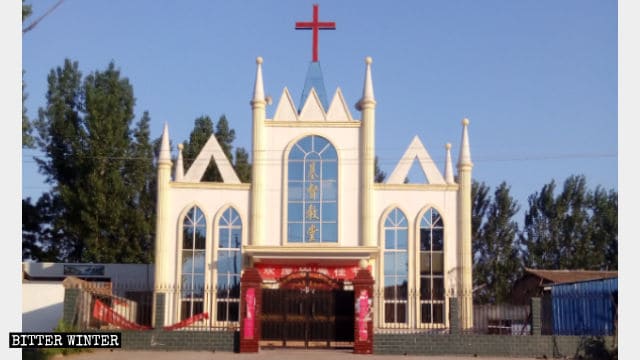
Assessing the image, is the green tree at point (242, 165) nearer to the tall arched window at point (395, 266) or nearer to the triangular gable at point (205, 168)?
the triangular gable at point (205, 168)

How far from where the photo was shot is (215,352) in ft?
70.4

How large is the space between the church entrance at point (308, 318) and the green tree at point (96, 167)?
2167cm

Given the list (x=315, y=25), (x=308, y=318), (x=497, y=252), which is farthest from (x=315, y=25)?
(x=497, y=252)

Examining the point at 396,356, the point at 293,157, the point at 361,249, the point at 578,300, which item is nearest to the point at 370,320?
the point at 396,356

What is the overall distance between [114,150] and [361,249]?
19.7 meters

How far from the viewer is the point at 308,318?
2209 cm

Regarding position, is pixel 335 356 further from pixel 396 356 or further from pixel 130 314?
pixel 130 314

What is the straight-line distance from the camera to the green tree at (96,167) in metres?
41.8

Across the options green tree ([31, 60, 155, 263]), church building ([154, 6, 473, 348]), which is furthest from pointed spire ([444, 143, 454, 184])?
green tree ([31, 60, 155, 263])

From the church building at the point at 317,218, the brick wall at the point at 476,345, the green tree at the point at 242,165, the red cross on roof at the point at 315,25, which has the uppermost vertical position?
the red cross on roof at the point at 315,25

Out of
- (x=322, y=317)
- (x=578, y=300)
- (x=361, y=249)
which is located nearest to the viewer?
(x=322, y=317)

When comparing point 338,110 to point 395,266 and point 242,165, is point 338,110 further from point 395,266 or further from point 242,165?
point 242,165

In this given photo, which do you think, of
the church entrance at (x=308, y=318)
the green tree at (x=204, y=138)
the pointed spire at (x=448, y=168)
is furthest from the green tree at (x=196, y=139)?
the church entrance at (x=308, y=318)

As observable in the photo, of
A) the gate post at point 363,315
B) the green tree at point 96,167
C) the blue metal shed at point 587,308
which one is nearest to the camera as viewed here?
the gate post at point 363,315
